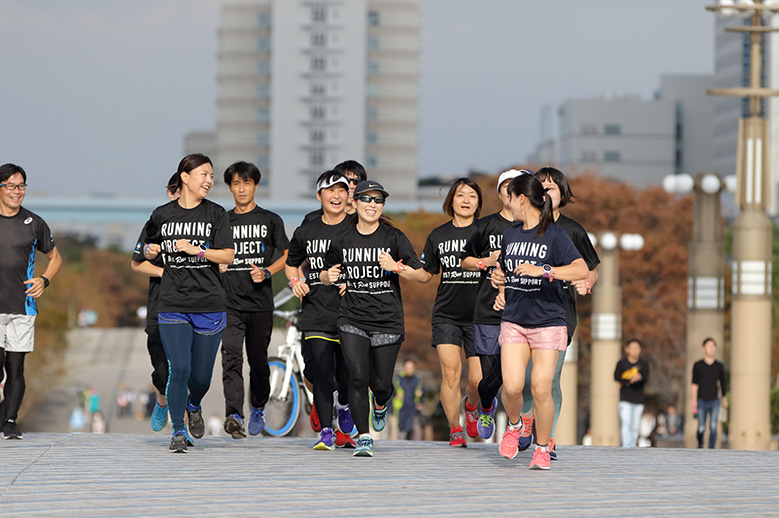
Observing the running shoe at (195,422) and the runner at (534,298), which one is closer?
the runner at (534,298)

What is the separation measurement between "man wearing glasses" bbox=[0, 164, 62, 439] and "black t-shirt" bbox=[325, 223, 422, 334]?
283 cm

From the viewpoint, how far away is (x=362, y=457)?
398 inches

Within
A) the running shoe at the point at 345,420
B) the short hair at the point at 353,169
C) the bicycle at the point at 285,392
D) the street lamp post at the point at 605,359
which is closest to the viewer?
the running shoe at the point at 345,420

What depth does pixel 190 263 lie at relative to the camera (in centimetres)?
988

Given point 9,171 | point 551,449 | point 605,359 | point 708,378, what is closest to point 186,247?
point 9,171

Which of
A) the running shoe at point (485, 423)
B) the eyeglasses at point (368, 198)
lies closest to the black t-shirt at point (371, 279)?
the eyeglasses at point (368, 198)

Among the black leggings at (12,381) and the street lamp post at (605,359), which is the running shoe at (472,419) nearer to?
the black leggings at (12,381)

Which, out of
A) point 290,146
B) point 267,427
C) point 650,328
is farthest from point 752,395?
point 290,146

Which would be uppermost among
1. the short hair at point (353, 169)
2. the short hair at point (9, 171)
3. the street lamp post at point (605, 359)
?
the short hair at point (353, 169)

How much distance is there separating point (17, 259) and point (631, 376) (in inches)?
410

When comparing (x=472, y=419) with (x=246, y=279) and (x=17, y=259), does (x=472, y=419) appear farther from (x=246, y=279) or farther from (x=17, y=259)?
(x=17, y=259)

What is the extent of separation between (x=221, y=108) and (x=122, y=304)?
50.1 metres

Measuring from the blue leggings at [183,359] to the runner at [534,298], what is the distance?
2339 mm

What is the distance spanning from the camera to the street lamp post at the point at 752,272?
23219 millimetres
